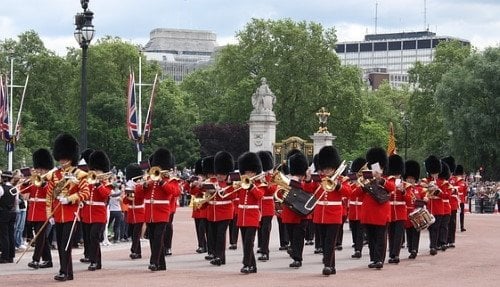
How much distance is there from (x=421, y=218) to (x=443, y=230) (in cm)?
280

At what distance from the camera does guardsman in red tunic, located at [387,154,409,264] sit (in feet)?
62.4

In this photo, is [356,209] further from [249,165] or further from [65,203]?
[65,203]

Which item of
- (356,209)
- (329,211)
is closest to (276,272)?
(329,211)

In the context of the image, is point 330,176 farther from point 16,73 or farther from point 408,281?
point 16,73

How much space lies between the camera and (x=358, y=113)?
75250 millimetres

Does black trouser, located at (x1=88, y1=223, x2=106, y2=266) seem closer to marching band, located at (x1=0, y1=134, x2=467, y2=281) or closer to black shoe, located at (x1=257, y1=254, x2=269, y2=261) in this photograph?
marching band, located at (x1=0, y1=134, x2=467, y2=281)

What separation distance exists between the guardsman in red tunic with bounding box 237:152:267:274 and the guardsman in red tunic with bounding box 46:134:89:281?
102 inches

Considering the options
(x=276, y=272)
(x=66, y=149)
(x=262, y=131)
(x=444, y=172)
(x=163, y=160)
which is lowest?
(x=276, y=272)

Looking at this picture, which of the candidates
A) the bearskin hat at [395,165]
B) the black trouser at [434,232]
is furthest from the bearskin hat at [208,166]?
the black trouser at [434,232]

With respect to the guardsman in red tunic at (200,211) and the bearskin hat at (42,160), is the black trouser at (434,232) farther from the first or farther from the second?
the bearskin hat at (42,160)

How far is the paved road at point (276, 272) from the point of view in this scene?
15891 millimetres

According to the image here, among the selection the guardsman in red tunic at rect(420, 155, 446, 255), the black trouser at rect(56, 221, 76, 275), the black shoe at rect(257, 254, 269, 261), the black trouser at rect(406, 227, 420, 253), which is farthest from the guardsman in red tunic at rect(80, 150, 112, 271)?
the guardsman in red tunic at rect(420, 155, 446, 255)

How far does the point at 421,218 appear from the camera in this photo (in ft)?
65.0

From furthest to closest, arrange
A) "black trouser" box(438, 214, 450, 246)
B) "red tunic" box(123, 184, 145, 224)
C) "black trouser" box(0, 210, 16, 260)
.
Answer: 1. "black trouser" box(438, 214, 450, 246)
2. "black trouser" box(0, 210, 16, 260)
3. "red tunic" box(123, 184, 145, 224)
